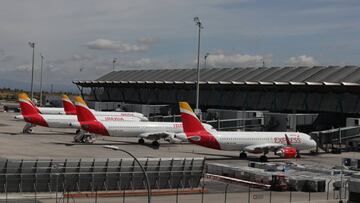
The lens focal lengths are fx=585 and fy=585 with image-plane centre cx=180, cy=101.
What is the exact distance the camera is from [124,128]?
3556 inches

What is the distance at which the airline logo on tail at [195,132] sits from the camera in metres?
73.9

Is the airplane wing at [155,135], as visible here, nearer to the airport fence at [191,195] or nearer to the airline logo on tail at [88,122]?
the airline logo on tail at [88,122]

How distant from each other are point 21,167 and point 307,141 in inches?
1887

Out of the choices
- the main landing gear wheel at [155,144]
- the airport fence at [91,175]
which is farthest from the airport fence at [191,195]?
the main landing gear wheel at [155,144]

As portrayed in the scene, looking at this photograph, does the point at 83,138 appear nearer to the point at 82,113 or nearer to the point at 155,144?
the point at 82,113

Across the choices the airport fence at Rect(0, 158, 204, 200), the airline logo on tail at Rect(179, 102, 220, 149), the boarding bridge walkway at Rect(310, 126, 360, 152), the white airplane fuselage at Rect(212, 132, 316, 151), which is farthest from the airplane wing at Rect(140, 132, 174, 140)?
the airport fence at Rect(0, 158, 204, 200)

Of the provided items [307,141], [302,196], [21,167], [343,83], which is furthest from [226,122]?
[21,167]

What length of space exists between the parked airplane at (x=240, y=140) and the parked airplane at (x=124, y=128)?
1212cm

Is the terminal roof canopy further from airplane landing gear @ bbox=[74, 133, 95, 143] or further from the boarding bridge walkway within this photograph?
airplane landing gear @ bbox=[74, 133, 95, 143]

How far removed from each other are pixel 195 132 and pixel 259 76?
73356mm

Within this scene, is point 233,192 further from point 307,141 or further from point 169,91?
point 169,91

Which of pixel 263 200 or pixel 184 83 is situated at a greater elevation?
pixel 184 83

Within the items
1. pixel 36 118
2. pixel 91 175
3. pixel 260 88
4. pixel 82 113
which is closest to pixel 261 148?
pixel 82 113

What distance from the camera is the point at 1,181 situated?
46000mm
